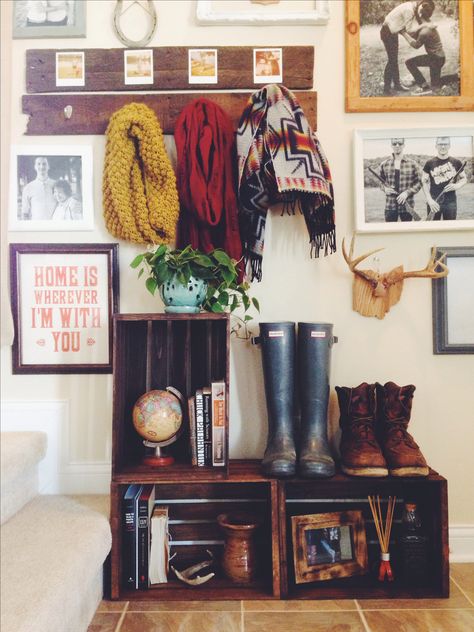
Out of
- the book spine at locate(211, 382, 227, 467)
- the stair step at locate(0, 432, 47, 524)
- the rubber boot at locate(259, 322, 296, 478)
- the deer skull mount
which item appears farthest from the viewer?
the deer skull mount

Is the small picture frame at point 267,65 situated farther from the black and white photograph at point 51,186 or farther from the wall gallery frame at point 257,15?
the black and white photograph at point 51,186

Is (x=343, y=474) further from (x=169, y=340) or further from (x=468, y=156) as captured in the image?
(x=468, y=156)

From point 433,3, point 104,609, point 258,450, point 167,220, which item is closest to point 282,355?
point 258,450

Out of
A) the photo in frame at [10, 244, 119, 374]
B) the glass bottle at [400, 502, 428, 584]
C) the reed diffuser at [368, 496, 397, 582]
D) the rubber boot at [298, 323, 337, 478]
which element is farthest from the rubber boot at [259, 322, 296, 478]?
the photo in frame at [10, 244, 119, 374]

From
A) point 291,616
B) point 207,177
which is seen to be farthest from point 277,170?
Result: point 291,616

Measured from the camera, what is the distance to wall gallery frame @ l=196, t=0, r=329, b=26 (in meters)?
2.03

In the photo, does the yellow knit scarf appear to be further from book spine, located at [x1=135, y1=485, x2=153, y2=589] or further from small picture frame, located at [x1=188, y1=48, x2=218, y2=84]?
book spine, located at [x1=135, y1=485, x2=153, y2=589]

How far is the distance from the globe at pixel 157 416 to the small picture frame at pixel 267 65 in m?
1.18

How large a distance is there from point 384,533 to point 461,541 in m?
0.34

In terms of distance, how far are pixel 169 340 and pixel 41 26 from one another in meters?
1.25

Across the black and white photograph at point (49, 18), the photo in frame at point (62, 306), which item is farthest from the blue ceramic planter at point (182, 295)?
the black and white photograph at point (49, 18)

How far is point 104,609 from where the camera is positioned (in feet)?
5.42

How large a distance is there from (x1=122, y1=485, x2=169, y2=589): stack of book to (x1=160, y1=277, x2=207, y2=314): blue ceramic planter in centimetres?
61

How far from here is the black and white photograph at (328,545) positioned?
179 cm
